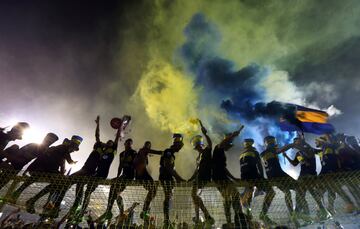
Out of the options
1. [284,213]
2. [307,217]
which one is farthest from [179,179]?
[307,217]

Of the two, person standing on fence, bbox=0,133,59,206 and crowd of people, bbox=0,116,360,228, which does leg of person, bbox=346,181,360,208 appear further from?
person standing on fence, bbox=0,133,59,206

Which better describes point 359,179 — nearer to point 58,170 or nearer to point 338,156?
point 338,156

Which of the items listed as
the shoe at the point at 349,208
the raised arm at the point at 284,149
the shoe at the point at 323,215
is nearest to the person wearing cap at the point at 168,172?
the raised arm at the point at 284,149

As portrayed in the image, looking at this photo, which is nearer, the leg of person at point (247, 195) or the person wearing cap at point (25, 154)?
the leg of person at point (247, 195)

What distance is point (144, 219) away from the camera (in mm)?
7500

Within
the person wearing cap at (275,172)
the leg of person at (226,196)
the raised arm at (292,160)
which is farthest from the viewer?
the raised arm at (292,160)

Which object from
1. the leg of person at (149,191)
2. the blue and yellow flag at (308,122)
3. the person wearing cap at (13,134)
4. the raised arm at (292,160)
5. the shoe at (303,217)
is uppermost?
the blue and yellow flag at (308,122)

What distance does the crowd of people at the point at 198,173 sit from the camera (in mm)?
7543

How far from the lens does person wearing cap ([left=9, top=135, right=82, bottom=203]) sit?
25.2 ft

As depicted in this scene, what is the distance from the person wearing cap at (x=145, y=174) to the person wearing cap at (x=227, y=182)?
2.10 meters

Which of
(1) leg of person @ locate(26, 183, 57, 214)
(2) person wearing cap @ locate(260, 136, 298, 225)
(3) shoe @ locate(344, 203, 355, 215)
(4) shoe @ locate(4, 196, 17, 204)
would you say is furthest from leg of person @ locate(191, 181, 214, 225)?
(4) shoe @ locate(4, 196, 17, 204)

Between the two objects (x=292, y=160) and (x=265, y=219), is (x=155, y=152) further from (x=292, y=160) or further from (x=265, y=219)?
(x=292, y=160)

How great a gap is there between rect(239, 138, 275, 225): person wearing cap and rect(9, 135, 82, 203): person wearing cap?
251 inches

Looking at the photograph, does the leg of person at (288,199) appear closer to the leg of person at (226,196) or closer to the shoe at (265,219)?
the shoe at (265,219)
